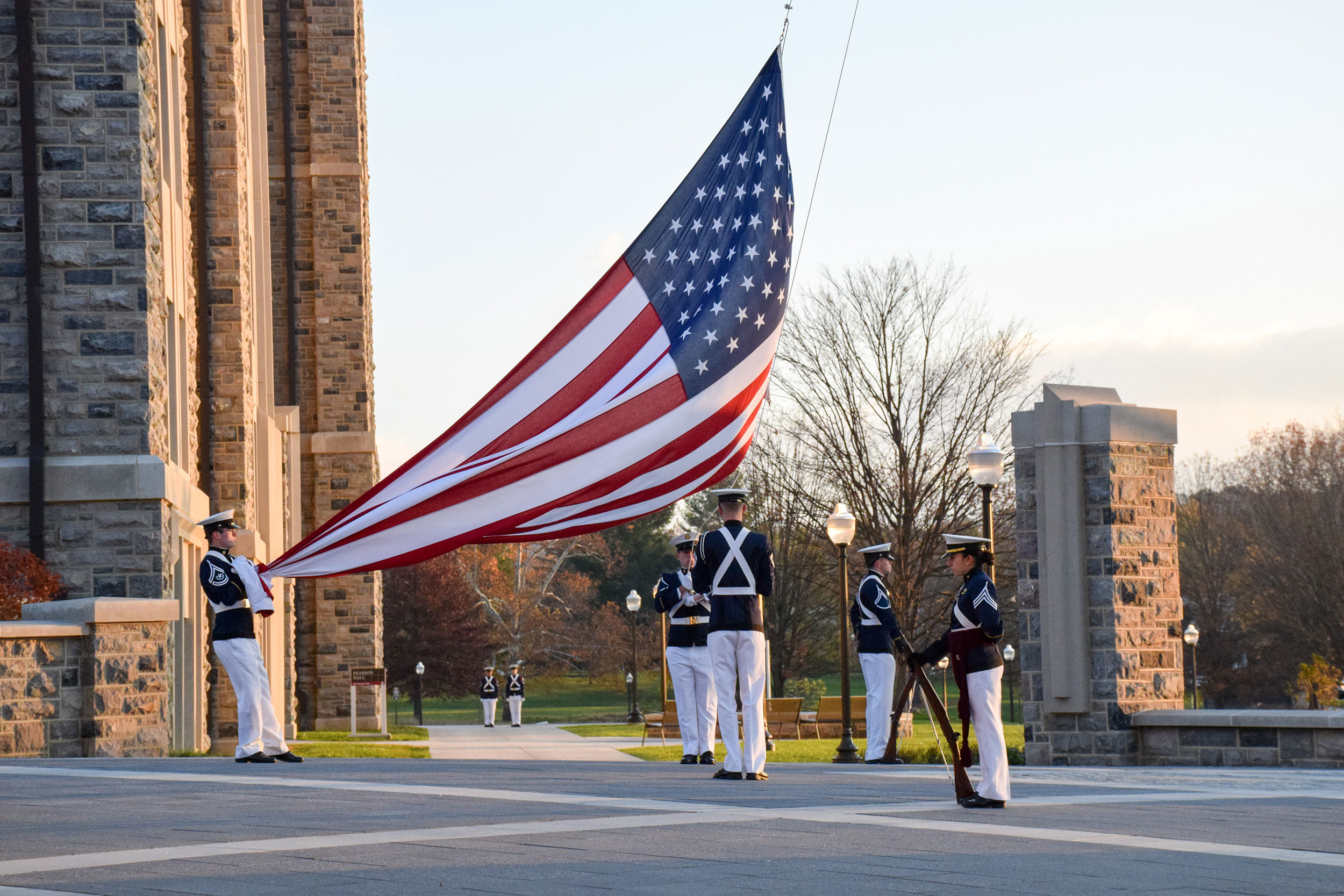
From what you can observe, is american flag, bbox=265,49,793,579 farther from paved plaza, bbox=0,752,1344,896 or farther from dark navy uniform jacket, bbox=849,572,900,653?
dark navy uniform jacket, bbox=849,572,900,653

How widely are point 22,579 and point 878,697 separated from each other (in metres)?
8.72

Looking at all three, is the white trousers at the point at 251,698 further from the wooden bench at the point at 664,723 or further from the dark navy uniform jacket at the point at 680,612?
the wooden bench at the point at 664,723

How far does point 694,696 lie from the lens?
589 inches

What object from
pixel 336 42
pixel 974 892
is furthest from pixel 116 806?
pixel 336 42

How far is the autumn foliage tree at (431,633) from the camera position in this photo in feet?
199

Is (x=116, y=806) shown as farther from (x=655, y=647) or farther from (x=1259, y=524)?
(x=655, y=647)

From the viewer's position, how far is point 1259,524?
5594cm

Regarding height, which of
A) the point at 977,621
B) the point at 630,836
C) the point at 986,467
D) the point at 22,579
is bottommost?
the point at 630,836

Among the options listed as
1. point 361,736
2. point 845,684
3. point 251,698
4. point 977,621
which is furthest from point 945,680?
point 361,736

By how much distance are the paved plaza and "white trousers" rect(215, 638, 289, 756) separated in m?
1.28

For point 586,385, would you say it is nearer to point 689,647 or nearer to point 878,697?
point 689,647

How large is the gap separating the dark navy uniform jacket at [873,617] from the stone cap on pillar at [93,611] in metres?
6.74

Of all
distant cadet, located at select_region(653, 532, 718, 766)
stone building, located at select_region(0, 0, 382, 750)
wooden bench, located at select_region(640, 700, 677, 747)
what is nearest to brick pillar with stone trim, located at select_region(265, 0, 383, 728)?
stone building, located at select_region(0, 0, 382, 750)

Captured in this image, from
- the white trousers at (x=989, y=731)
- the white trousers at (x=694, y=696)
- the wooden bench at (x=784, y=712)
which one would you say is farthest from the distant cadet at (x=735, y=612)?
the wooden bench at (x=784, y=712)
